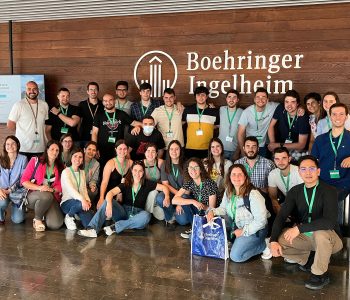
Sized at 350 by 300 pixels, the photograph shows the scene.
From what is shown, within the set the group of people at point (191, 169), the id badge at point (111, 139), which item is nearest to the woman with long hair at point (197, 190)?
the group of people at point (191, 169)

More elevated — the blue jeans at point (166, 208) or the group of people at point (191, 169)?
the group of people at point (191, 169)

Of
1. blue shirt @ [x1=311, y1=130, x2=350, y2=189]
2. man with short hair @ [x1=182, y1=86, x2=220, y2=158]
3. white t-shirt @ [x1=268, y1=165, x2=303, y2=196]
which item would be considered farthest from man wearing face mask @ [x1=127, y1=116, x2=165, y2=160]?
blue shirt @ [x1=311, y1=130, x2=350, y2=189]

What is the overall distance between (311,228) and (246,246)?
0.65m

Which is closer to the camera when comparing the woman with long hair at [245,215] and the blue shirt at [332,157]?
the woman with long hair at [245,215]

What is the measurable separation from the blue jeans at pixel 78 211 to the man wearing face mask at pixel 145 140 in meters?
0.98

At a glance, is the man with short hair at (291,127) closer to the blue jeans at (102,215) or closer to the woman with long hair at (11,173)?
the blue jeans at (102,215)

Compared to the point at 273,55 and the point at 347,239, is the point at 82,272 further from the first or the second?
the point at 273,55

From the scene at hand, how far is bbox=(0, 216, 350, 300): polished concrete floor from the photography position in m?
3.07

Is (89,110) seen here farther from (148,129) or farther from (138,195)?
(138,195)

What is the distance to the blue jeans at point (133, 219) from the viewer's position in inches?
173

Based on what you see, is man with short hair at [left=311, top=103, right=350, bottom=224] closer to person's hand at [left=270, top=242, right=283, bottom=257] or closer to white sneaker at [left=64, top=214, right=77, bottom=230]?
person's hand at [left=270, top=242, right=283, bottom=257]

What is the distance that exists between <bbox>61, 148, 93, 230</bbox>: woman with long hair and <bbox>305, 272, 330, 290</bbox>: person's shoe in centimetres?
245

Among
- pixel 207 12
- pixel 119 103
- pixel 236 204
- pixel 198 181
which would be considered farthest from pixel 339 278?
pixel 207 12

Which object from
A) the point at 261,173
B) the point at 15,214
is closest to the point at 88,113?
the point at 15,214
